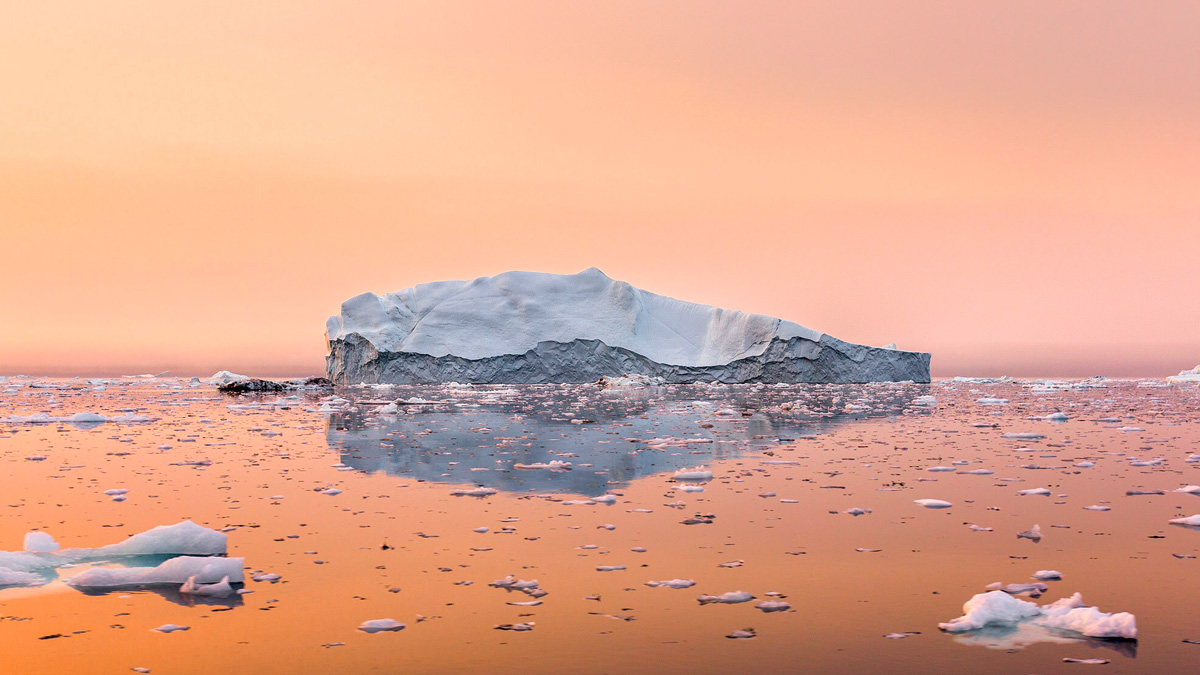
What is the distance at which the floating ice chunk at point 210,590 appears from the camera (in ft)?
10.4

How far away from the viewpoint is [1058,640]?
2.59 metres

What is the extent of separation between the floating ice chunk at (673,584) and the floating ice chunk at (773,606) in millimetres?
340

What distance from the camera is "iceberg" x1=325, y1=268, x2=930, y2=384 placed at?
37.9 meters

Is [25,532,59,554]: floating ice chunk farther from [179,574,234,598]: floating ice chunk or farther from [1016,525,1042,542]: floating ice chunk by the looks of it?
[1016,525,1042,542]: floating ice chunk

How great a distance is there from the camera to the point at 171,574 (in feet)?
11.1

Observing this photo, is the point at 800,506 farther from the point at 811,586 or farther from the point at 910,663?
the point at 910,663

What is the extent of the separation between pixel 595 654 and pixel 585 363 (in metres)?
36.7

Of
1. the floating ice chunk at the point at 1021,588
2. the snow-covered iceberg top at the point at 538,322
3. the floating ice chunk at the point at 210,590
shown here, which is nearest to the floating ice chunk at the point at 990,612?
the floating ice chunk at the point at 1021,588

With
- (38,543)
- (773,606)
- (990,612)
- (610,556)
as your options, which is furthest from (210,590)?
(990,612)

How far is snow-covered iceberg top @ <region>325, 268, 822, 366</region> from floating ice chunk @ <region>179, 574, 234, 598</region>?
3467 centimetres

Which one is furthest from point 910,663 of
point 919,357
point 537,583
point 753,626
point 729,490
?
point 919,357

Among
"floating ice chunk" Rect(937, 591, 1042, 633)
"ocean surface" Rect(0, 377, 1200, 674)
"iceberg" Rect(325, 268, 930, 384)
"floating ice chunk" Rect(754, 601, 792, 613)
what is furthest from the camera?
"iceberg" Rect(325, 268, 930, 384)

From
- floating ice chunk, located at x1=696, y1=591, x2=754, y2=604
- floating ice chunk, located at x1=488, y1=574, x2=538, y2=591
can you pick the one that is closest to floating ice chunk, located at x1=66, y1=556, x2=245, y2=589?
floating ice chunk, located at x1=488, y1=574, x2=538, y2=591

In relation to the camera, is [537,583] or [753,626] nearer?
[753,626]
